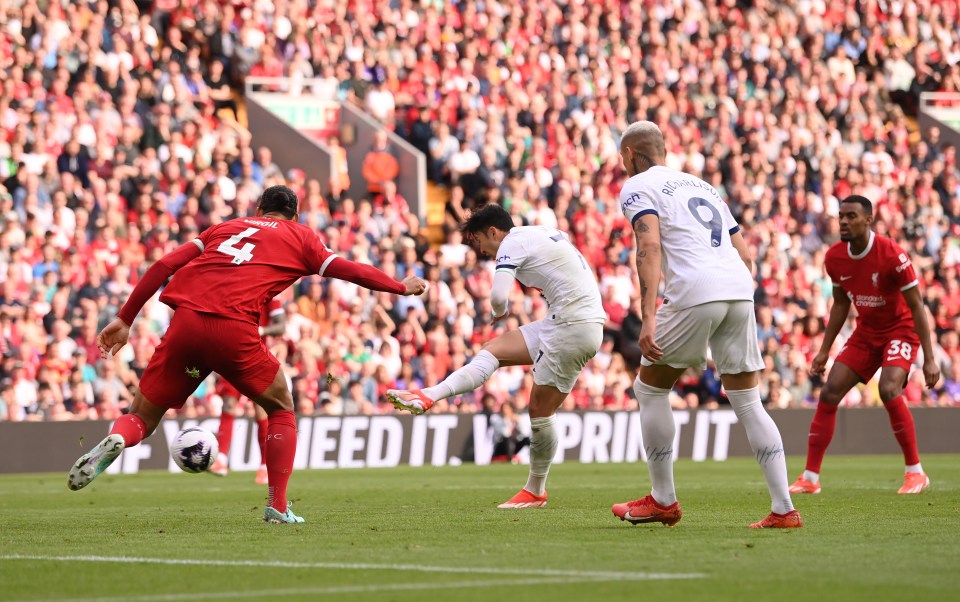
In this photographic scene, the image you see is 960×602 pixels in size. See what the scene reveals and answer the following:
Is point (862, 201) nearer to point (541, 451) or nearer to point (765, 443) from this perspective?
point (541, 451)

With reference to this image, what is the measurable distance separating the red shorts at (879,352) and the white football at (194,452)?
6.30 meters

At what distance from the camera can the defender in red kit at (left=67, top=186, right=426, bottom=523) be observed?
1002 cm

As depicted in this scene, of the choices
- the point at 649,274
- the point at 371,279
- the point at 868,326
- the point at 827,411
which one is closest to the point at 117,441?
the point at 371,279

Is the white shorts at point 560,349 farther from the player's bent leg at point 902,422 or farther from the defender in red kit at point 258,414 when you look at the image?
the defender in red kit at point 258,414

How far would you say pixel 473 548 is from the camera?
28.0 feet

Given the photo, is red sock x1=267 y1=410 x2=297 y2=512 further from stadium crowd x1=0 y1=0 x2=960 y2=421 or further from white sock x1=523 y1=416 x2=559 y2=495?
stadium crowd x1=0 y1=0 x2=960 y2=421

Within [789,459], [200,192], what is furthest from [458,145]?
[789,459]

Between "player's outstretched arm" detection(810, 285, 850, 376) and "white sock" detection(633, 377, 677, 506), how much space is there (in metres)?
4.53

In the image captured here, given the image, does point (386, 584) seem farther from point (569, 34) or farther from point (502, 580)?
point (569, 34)

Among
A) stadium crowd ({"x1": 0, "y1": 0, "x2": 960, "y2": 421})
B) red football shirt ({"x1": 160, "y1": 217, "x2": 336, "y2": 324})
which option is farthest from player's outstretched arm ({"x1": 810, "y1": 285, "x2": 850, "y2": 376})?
stadium crowd ({"x1": 0, "y1": 0, "x2": 960, "y2": 421})

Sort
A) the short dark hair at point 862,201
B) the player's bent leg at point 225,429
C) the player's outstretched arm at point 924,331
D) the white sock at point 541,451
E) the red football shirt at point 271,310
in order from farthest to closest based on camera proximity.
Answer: the player's bent leg at point 225,429
the red football shirt at point 271,310
the short dark hair at point 862,201
the player's outstretched arm at point 924,331
the white sock at point 541,451

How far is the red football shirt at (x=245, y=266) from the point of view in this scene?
33.1 feet

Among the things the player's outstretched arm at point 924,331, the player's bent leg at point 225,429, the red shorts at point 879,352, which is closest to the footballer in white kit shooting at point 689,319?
the player's outstretched arm at point 924,331

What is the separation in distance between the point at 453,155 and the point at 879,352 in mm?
13416
